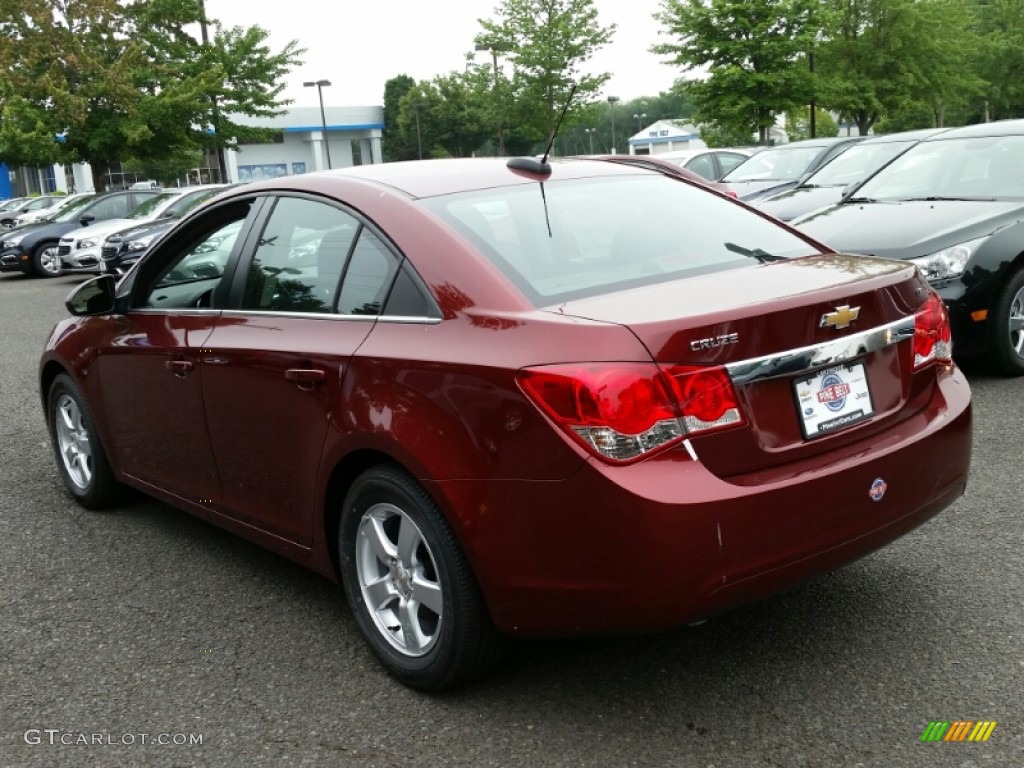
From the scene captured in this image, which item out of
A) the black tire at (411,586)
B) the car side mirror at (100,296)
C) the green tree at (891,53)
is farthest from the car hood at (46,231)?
the green tree at (891,53)

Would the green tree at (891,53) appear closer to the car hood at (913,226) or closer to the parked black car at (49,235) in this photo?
the parked black car at (49,235)

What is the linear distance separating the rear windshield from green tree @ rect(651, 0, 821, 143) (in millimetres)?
29592

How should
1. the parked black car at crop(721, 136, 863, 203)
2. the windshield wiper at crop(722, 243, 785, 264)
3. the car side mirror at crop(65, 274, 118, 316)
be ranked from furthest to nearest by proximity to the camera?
the parked black car at crop(721, 136, 863, 203) → the car side mirror at crop(65, 274, 118, 316) → the windshield wiper at crop(722, 243, 785, 264)

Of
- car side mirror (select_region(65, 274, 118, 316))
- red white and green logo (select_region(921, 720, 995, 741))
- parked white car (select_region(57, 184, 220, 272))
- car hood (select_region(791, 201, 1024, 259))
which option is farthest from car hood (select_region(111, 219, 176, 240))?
red white and green logo (select_region(921, 720, 995, 741))

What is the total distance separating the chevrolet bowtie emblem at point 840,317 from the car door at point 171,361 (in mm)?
2198

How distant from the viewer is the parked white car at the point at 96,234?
19422mm

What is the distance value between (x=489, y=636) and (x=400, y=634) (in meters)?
0.39

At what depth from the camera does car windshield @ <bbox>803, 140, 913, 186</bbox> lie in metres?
11.9

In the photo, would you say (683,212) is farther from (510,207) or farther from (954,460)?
(954,460)

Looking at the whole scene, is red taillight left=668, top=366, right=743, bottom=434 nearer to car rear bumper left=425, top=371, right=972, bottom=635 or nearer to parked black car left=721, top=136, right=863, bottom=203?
car rear bumper left=425, top=371, right=972, bottom=635

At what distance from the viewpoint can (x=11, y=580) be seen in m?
4.56

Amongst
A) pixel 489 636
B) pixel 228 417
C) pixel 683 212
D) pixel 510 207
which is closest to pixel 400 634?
pixel 489 636

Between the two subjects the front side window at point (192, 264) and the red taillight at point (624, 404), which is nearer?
the red taillight at point (624, 404)

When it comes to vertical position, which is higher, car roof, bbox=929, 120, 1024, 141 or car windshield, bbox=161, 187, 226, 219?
car roof, bbox=929, 120, 1024, 141
